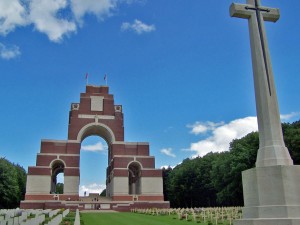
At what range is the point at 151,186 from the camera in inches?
1738

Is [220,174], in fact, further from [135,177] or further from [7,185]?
[7,185]

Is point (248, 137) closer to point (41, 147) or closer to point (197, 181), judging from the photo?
point (197, 181)

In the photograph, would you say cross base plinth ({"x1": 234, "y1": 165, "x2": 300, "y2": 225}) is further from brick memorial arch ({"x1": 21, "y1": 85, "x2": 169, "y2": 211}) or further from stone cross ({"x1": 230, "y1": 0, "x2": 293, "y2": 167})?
brick memorial arch ({"x1": 21, "y1": 85, "x2": 169, "y2": 211})

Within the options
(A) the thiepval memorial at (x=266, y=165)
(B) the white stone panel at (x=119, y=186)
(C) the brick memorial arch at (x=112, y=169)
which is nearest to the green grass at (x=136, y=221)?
(A) the thiepval memorial at (x=266, y=165)

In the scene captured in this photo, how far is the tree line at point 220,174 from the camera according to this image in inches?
1374

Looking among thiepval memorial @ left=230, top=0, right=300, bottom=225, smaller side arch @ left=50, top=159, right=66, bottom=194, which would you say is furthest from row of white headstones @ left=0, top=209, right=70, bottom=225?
smaller side arch @ left=50, top=159, right=66, bottom=194

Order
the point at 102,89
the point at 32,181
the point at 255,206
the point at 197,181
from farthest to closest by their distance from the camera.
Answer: the point at 197,181
the point at 102,89
the point at 32,181
the point at 255,206

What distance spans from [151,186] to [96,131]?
488 inches

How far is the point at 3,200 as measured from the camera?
159ft

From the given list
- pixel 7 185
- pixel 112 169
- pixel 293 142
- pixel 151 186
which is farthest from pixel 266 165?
pixel 7 185

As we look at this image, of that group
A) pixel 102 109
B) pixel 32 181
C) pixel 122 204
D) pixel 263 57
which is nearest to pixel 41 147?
pixel 32 181

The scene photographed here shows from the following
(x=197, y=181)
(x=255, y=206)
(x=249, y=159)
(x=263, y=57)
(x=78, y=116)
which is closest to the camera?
(x=255, y=206)

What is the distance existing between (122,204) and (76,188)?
6.80m

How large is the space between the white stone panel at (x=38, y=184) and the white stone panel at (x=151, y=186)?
1237 centimetres
